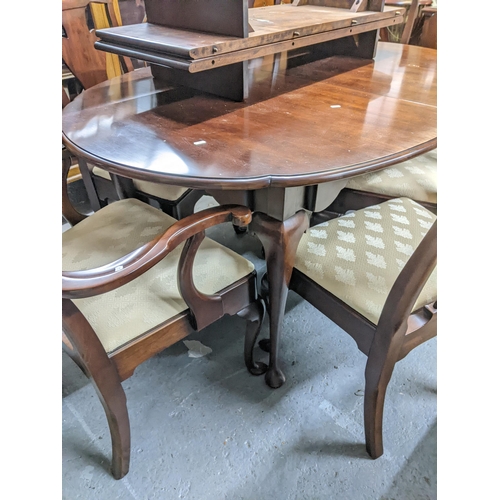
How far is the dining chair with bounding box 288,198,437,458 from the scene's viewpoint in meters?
0.88

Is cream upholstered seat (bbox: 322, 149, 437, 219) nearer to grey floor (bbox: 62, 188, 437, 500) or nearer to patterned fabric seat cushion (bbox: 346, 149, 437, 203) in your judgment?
patterned fabric seat cushion (bbox: 346, 149, 437, 203)

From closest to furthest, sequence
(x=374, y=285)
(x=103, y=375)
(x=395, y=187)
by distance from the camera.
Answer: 1. (x=103, y=375)
2. (x=374, y=285)
3. (x=395, y=187)

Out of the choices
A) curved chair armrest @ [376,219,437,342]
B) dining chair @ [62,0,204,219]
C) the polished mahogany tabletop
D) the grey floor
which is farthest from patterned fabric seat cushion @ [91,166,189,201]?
curved chair armrest @ [376,219,437,342]

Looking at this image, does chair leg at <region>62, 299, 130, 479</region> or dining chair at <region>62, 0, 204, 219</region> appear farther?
dining chair at <region>62, 0, 204, 219</region>

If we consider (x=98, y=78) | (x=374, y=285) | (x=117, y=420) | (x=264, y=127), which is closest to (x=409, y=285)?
(x=374, y=285)

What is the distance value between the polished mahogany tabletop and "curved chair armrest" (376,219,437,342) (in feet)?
0.69

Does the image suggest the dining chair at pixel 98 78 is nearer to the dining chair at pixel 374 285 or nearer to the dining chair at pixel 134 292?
the dining chair at pixel 134 292

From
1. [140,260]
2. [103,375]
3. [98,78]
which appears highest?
[98,78]

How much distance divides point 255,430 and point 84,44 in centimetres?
149

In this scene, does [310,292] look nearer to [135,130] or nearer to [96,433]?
[135,130]

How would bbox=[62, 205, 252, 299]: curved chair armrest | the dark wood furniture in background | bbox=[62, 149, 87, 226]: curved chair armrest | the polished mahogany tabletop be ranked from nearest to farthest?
bbox=[62, 205, 252, 299]: curved chair armrest, the polished mahogany tabletop, bbox=[62, 149, 87, 226]: curved chair armrest, the dark wood furniture in background

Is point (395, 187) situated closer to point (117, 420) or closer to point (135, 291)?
point (135, 291)

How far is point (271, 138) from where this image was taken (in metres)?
0.94

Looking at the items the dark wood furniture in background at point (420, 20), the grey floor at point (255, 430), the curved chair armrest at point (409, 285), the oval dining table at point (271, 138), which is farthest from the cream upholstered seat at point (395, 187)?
the dark wood furniture in background at point (420, 20)
